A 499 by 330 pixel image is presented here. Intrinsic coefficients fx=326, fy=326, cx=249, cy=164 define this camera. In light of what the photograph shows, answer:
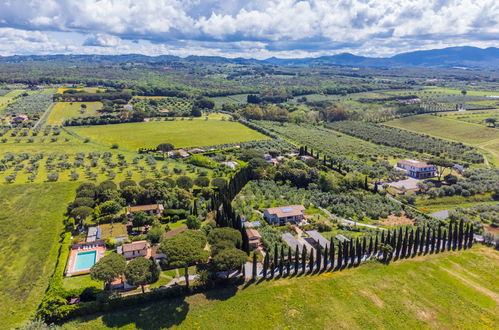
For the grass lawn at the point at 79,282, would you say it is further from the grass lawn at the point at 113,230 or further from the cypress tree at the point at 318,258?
the cypress tree at the point at 318,258

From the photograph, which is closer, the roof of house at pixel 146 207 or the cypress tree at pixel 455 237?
the cypress tree at pixel 455 237

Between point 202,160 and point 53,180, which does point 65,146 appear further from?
point 202,160

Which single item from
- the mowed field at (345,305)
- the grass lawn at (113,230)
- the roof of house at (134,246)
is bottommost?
the mowed field at (345,305)

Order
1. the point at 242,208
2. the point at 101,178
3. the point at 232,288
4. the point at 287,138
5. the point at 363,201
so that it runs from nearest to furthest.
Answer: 1. the point at 232,288
2. the point at 242,208
3. the point at 363,201
4. the point at 101,178
5. the point at 287,138

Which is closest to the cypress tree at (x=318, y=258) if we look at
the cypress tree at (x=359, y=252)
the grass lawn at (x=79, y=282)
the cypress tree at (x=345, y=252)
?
the cypress tree at (x=345, y=252)

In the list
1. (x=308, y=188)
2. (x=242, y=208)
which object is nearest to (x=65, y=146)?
(x=242, y=208)

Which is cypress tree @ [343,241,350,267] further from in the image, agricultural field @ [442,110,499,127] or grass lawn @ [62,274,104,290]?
agricultural field @ [442,110,499,127]

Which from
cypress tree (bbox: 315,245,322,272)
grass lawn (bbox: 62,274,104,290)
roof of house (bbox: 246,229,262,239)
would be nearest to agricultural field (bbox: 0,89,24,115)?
grass lawn (bbox: 62,274,104,290)
